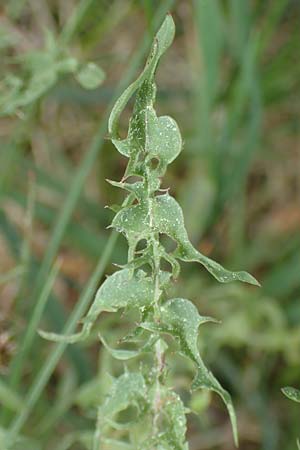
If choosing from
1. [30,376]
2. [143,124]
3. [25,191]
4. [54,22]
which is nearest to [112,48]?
[54,22]

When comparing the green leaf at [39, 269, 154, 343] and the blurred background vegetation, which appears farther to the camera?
the blurred background vegetation

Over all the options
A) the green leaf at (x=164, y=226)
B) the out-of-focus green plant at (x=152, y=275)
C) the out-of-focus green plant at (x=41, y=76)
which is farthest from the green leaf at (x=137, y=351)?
the out-of-focus green plant at (x=41, y=76)

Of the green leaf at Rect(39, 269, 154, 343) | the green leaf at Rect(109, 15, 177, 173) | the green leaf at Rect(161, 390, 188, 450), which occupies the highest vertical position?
the green leaf at Rect(109, 15, 177, 173)

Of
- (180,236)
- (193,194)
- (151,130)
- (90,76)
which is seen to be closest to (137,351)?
(180,236)

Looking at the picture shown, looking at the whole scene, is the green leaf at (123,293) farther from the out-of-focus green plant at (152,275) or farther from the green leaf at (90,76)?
the green leaf at (90,76)

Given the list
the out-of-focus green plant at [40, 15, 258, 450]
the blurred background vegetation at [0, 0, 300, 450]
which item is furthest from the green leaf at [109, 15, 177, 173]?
the blurred background vegetation at [0, 0, 300, 450]

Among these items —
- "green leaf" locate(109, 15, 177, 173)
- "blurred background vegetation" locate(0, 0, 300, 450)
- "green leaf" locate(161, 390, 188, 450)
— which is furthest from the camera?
"blurred background vegetation" locate(0, 0, 300, 450)

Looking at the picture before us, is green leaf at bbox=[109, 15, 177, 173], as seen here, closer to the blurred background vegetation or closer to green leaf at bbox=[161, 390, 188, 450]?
green leaf at bbox=[161, 390, 188, 450]

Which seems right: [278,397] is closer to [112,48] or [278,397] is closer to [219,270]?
[112,48]

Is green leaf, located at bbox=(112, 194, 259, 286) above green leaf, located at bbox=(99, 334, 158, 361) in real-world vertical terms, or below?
above
